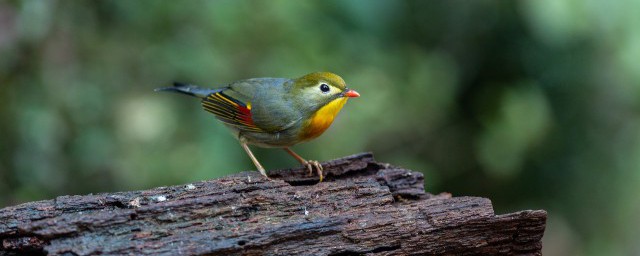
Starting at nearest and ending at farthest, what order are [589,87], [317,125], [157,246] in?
1. [157,246]
2. [317,125]
3. [589,87]

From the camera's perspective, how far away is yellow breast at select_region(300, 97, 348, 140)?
16.3 ft

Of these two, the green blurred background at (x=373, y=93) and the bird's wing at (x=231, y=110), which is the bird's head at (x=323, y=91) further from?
the green blurred background at (x=373, y=93)

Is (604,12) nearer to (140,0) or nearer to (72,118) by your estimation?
(140,0)

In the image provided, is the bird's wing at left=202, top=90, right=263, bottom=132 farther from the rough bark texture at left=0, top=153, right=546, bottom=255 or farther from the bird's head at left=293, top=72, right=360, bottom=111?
the rough bark texture at left=0, top=153, right=546, bottom=255

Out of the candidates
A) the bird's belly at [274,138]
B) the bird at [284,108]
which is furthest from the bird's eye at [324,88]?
the bird's belly at [274,138]

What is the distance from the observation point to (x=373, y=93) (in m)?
6.79

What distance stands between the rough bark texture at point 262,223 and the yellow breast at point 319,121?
0.85m

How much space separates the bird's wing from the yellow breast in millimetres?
308

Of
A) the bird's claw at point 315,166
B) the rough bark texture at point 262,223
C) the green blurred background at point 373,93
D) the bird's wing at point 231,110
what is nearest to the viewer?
the rough bark texture at point 262,223

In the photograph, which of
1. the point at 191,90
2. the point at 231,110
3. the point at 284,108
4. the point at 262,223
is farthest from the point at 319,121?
the point at 262,223

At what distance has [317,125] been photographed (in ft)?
16.3

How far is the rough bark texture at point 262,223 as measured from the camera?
11.0ft

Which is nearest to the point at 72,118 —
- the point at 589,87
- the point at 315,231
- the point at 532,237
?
the point at 315,231

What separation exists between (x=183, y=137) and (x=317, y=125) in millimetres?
1652
